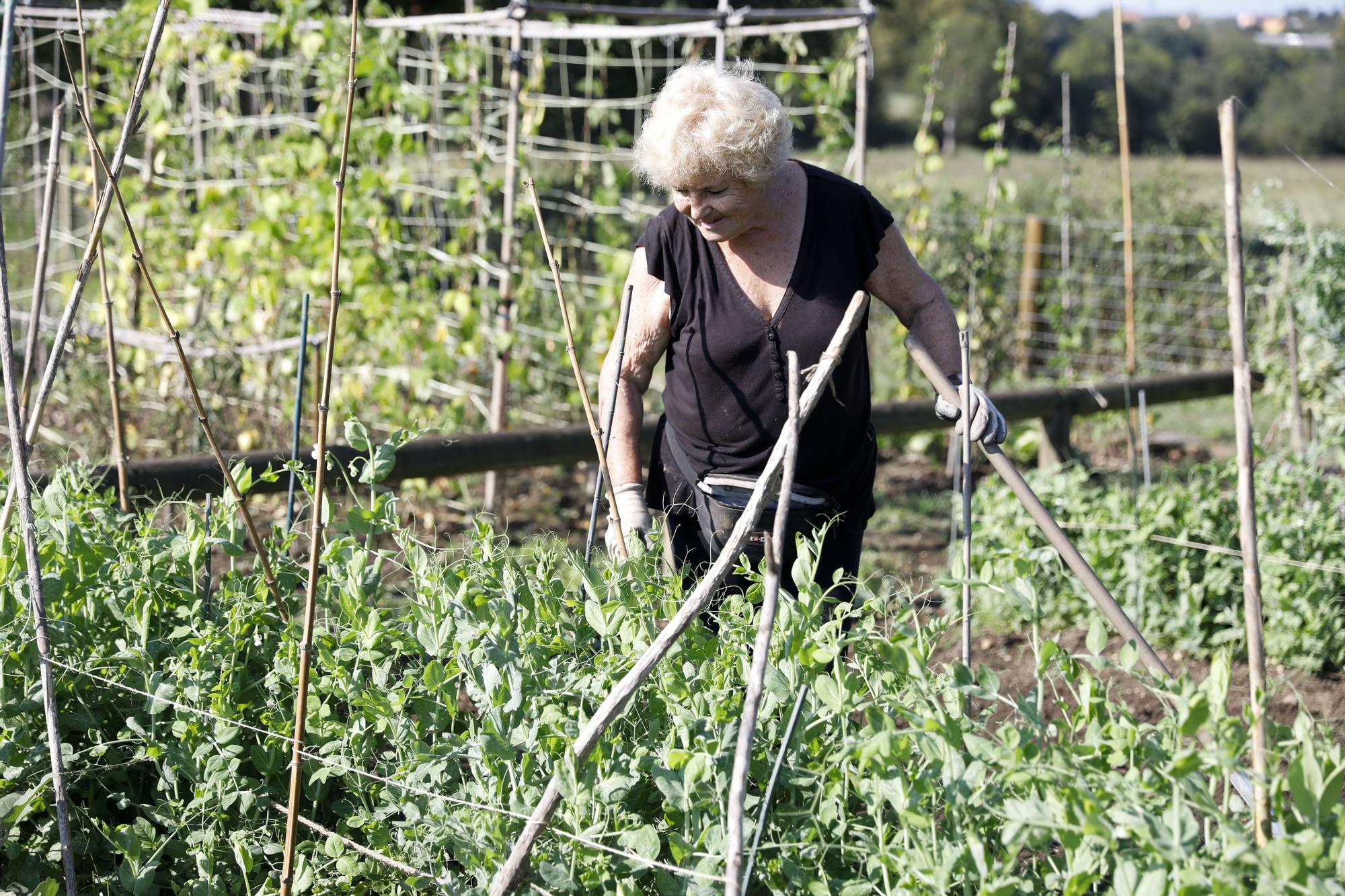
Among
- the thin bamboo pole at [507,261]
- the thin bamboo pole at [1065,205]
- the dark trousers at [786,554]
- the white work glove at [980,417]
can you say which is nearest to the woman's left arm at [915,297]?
the white work glove at [980,417]

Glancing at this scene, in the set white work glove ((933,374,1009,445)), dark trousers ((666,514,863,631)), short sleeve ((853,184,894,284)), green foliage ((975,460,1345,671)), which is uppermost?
short sleeve ((853,184,894,284))

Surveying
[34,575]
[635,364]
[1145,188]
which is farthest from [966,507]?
[1145,188]

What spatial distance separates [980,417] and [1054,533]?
33 cm

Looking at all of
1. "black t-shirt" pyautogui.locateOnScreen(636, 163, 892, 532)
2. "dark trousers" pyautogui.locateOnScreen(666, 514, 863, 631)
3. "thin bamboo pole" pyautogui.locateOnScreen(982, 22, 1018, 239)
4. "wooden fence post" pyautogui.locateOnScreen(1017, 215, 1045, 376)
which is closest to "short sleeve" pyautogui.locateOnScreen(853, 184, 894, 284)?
"black t-shirt" pyautogui.locateOnScreen(636, 163, 892, 532)

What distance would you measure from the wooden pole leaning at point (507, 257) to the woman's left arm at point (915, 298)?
249 cm

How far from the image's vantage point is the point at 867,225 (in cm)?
242

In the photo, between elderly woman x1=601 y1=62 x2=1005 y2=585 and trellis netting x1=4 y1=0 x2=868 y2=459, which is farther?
trellis netting x1=4 y1=0 x2=868 y2=459

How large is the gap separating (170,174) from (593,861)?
5.58 m

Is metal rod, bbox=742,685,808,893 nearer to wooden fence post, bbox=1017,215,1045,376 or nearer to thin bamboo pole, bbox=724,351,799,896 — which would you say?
thin bamboo pole, bbox=724,351,799,896

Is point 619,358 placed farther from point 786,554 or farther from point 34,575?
point 34,575

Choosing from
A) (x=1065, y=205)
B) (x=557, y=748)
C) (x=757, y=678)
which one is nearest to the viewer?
(x=757, y=678)

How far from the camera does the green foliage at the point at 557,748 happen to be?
4.34ft

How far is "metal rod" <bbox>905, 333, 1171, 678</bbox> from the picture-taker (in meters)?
1.73

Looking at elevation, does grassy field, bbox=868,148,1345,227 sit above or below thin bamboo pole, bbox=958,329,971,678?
above
